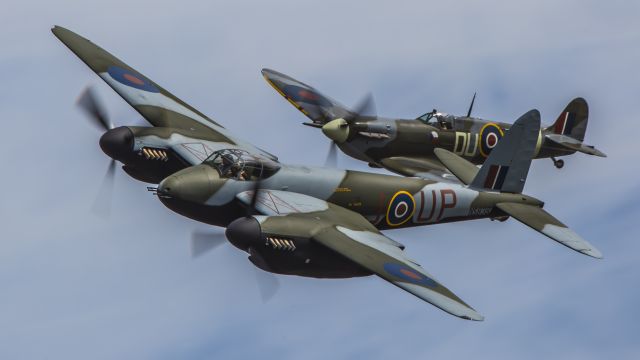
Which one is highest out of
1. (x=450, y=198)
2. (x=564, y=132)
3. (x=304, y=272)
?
(x=564, y=132)

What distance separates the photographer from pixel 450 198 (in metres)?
38.2

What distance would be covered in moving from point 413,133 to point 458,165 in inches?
143

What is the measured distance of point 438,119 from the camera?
149ft

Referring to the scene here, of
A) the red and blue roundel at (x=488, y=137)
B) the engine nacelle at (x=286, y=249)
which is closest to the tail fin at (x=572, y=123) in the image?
the red and blue roundel at (x=488, y=137)

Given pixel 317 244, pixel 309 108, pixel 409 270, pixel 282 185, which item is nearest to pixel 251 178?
pixel 282 185

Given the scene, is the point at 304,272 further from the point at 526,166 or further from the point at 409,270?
the point at 526,166

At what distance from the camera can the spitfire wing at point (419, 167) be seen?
1670 inches

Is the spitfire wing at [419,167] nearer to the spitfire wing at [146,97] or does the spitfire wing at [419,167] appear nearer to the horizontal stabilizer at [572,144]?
the horizontal stabilizer at [572,144]

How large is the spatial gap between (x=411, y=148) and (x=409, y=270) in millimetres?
13259

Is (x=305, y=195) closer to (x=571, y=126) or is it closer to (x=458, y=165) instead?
(x=458, y=165)

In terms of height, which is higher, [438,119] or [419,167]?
[438,119]

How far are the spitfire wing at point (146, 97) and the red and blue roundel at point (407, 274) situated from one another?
26.1ft

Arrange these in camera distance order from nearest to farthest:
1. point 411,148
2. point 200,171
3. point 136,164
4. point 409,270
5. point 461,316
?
1. point 461,316
2. point 409,270
3. point 200,171
4. point 136,164
5. point 411,148

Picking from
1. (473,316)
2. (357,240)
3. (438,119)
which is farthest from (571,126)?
(473,316)
